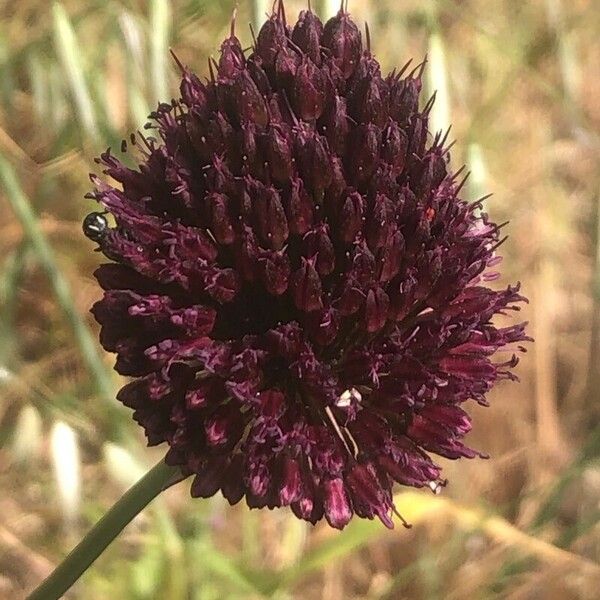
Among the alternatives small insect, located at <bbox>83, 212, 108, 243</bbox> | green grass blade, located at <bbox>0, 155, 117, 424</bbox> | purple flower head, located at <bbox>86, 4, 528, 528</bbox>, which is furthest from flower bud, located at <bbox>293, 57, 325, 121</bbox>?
green grass blade, located at <bbox>0, 155, 117, 424</bbox>

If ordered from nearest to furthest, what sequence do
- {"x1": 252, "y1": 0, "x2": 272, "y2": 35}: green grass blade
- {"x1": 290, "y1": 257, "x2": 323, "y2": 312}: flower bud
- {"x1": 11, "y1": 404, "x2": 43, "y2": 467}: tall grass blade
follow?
{"x1": 290, "y1": 257, "x2": 323, "y2": 312}: flower bud < {"x1": 252, "y1": 0, "x2": 272, "y2": 35}: green grass blade < {"x1": 11, "y1": 404, "x2": 43, "y2": 467}: tall grass blade

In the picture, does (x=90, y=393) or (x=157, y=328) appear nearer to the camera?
(x=157, y=328)

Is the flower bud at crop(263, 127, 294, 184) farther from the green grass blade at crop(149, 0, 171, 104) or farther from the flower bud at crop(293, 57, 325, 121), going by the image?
the green grass blade at crop(149, 0, 171, 104)

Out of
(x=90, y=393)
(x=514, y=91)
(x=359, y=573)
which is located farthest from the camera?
(x=514, y=91)

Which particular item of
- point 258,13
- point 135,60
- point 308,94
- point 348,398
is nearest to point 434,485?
point 348,398

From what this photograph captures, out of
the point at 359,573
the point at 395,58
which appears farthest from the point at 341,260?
the point at 359,573

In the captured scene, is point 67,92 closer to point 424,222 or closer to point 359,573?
point 424,222

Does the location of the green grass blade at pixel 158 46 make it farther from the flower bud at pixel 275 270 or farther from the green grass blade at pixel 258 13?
the flower bud at pixel 275 270
